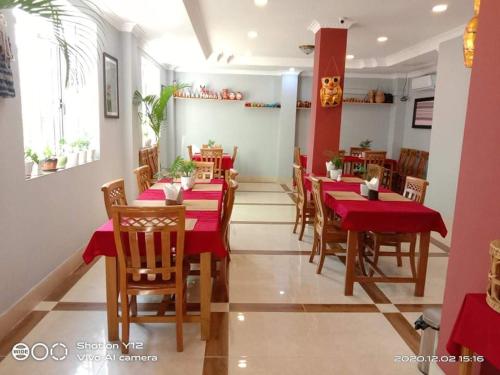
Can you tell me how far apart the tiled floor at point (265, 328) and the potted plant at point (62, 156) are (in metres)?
0.98

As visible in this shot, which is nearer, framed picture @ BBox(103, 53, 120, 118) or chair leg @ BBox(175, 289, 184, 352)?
chair leg @ BBox(175, 289, 184, 352)

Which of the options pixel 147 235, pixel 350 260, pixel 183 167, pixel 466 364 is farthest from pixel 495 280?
pixel 183 167

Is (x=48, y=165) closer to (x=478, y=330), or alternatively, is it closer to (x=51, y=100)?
(x=51, y=100)

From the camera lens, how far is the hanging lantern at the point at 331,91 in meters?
4.85

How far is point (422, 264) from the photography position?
3113 mm

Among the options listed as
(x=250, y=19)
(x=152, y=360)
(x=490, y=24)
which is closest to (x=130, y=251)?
(x=152, y=360)

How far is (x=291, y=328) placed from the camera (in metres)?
2.56

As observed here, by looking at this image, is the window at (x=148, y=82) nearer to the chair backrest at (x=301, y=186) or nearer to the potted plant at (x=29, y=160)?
the chair backrest at (x=301, y=186)

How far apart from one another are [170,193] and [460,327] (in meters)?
2.02

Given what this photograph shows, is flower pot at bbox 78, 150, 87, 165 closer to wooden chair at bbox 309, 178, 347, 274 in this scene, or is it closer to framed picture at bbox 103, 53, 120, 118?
framed picture at bbox 103, 53, 120, 118

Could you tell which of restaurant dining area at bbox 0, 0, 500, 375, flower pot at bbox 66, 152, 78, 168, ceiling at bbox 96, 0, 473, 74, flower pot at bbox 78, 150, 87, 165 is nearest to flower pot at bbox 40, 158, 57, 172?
restaurant dining area at bbox 0, 0, 500, 375

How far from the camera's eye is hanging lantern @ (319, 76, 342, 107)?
4.85 metres

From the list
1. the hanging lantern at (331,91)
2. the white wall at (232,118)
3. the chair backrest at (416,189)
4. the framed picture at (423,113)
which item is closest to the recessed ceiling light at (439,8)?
the hanging lantern at (331,91)

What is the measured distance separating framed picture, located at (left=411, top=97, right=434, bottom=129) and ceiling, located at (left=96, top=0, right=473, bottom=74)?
0.69 meters
